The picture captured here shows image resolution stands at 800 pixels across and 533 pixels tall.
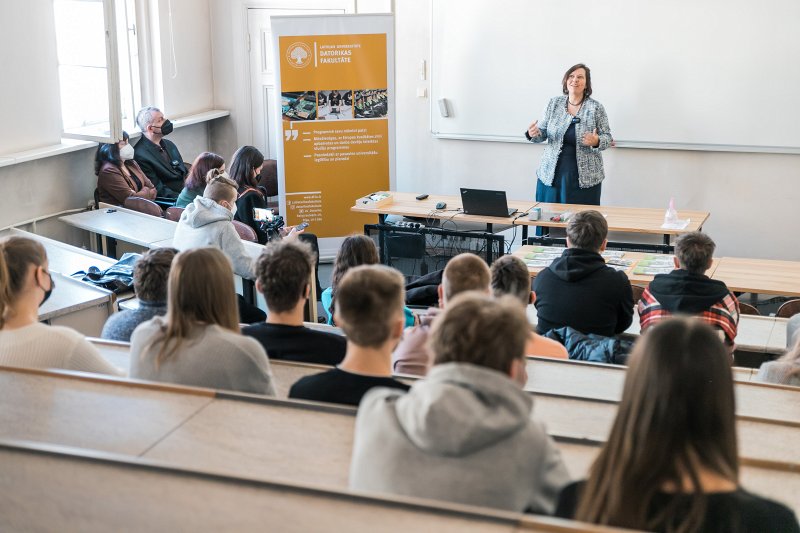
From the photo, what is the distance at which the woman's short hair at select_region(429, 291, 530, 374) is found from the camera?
67.0 inches

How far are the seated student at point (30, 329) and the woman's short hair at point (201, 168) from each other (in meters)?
3.74

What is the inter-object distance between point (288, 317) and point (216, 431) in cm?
101

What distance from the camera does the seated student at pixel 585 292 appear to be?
4176 mm

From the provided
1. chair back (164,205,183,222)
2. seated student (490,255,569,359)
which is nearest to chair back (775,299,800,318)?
seated student (490,255,569,359)

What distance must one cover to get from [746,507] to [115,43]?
5916mm

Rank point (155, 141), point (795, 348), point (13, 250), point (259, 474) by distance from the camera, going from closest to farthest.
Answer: point (259, 474) → point (13, 250) → point (795, 348) → point (155, 141)

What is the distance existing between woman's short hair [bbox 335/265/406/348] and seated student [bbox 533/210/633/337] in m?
1.99

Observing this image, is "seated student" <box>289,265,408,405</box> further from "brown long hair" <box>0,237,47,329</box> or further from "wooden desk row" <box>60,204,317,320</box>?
"wooden desk row" <box>60,204,317,320</box>

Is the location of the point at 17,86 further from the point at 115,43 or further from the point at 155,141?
the point at 155,141

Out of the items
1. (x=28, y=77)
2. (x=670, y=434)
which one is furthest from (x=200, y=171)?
(x=670, y=434)

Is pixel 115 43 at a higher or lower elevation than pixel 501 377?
higher

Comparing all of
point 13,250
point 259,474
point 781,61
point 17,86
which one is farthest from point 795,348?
point 17,86

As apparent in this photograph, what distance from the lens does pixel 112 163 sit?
7.03 meters

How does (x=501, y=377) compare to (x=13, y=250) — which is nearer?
(x=501, y=377)
